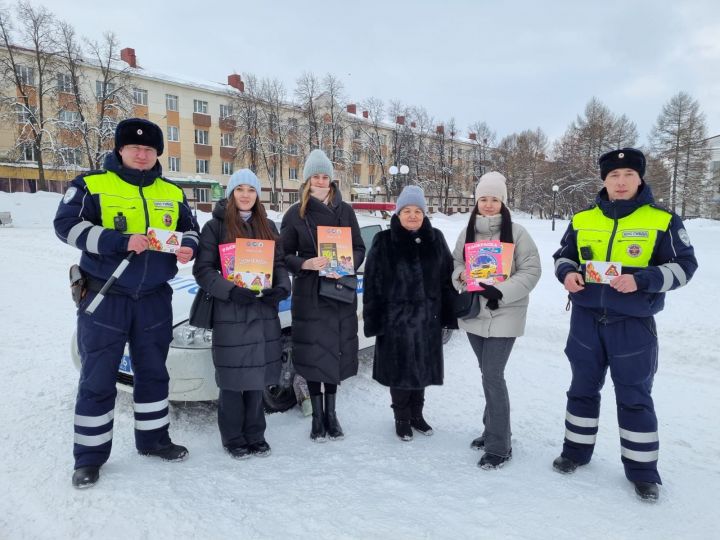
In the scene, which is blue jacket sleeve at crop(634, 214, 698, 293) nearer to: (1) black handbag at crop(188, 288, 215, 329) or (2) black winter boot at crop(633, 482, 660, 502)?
(2) black winter boot at crop(633, 482, 660, 502)

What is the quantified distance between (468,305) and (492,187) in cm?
85

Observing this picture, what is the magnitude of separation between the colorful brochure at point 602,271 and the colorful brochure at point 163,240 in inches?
103

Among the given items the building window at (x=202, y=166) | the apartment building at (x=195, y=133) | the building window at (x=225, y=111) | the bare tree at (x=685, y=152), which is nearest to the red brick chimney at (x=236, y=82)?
the apartment building at (x=195, y=133)

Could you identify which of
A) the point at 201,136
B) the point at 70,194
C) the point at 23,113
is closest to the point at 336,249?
the point at 70,194

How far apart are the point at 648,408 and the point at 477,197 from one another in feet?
5.74

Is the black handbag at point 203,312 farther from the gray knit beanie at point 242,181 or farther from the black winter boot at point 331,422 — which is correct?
the black winter boot at point 331,422

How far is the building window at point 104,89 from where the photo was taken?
30.8 metres

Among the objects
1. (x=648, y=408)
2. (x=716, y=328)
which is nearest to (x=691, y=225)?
(x=716, y=328)

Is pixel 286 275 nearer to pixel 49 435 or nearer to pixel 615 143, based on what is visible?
pixel 49 435

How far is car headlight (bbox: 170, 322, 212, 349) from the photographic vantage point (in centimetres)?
341

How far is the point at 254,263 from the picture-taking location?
315 centimetres

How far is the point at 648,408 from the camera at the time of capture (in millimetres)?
2832

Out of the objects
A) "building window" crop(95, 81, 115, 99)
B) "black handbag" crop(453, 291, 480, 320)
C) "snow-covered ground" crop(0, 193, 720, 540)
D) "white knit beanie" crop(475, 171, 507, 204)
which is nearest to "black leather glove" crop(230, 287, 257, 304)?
"snow-covered ground" crop(0, 193, 720, 540)

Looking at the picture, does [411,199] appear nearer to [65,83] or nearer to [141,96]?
[65,83]
